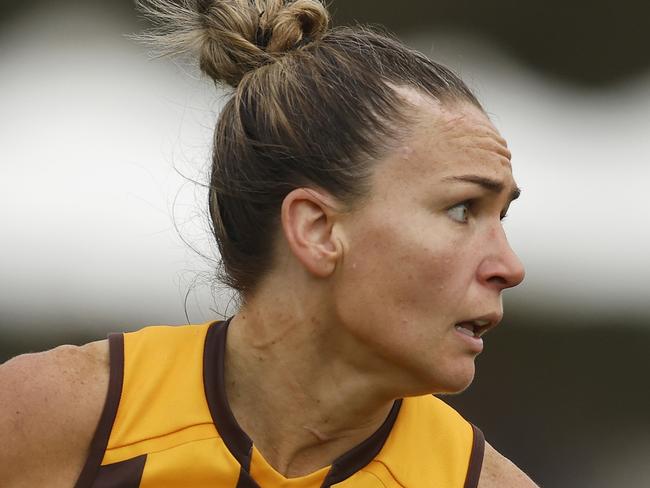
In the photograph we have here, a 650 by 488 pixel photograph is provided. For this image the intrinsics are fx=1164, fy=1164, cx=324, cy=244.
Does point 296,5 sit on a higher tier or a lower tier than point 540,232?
higher

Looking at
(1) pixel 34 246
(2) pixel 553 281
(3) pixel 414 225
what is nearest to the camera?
(3) pixel 414 225

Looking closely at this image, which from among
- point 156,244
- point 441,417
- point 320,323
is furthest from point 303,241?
point 156,244

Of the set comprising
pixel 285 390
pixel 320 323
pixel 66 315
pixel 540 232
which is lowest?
pixel 66 315

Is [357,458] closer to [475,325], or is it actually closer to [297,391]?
[297,391]

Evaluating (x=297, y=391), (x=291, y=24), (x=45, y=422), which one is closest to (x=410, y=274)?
(x=297, y=391)

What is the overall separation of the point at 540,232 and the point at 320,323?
2.62 metres

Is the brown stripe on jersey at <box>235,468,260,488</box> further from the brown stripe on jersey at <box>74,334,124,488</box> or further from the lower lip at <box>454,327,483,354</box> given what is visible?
the lower lip at <box>454,327,483,354</box>

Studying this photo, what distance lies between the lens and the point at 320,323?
2209 mm

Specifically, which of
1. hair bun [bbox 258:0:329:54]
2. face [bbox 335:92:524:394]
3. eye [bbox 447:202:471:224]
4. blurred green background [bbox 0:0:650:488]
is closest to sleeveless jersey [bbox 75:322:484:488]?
face [bbox 335:92:524:394]

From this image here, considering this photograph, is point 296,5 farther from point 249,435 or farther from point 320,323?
point 249,435

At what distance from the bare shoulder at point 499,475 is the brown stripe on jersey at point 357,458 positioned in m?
0.21

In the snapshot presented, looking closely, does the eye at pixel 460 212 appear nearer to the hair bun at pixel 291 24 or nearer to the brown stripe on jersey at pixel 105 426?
the hair bun at pixel 291 24

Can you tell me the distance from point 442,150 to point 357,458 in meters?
0.62

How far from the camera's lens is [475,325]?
2162 mm
